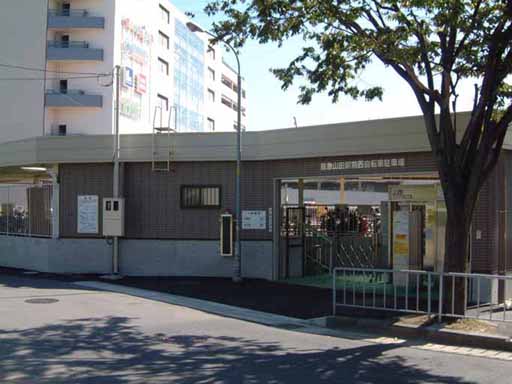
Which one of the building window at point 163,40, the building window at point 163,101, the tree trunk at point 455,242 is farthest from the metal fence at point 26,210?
the building window at point 163,40

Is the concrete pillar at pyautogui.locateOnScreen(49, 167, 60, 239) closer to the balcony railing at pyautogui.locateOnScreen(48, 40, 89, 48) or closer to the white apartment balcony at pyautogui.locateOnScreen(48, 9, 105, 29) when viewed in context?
the balcony railing at pyautogui.locateOnScreen(48, 40, 89, 48)

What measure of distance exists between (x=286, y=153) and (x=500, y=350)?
9091 mm

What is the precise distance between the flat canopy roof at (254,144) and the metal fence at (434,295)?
3.21 metres

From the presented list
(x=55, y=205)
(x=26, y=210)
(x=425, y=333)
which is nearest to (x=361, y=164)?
(x=425, y=333)

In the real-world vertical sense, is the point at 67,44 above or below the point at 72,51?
above

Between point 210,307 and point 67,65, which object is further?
point 67,65

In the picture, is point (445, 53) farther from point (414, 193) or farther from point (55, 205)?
point (55, 205)

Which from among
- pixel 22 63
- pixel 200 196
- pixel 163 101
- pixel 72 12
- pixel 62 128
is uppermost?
pixel 72 12

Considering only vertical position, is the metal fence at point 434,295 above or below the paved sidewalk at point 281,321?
above

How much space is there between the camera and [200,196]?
60.0ft

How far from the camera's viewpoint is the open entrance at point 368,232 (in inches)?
604

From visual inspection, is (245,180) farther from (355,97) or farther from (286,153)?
(355,97)

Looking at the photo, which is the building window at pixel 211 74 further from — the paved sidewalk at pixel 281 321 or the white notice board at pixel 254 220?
the paved sidewalk at pixel 281 321

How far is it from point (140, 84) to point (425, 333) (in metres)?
42.2
